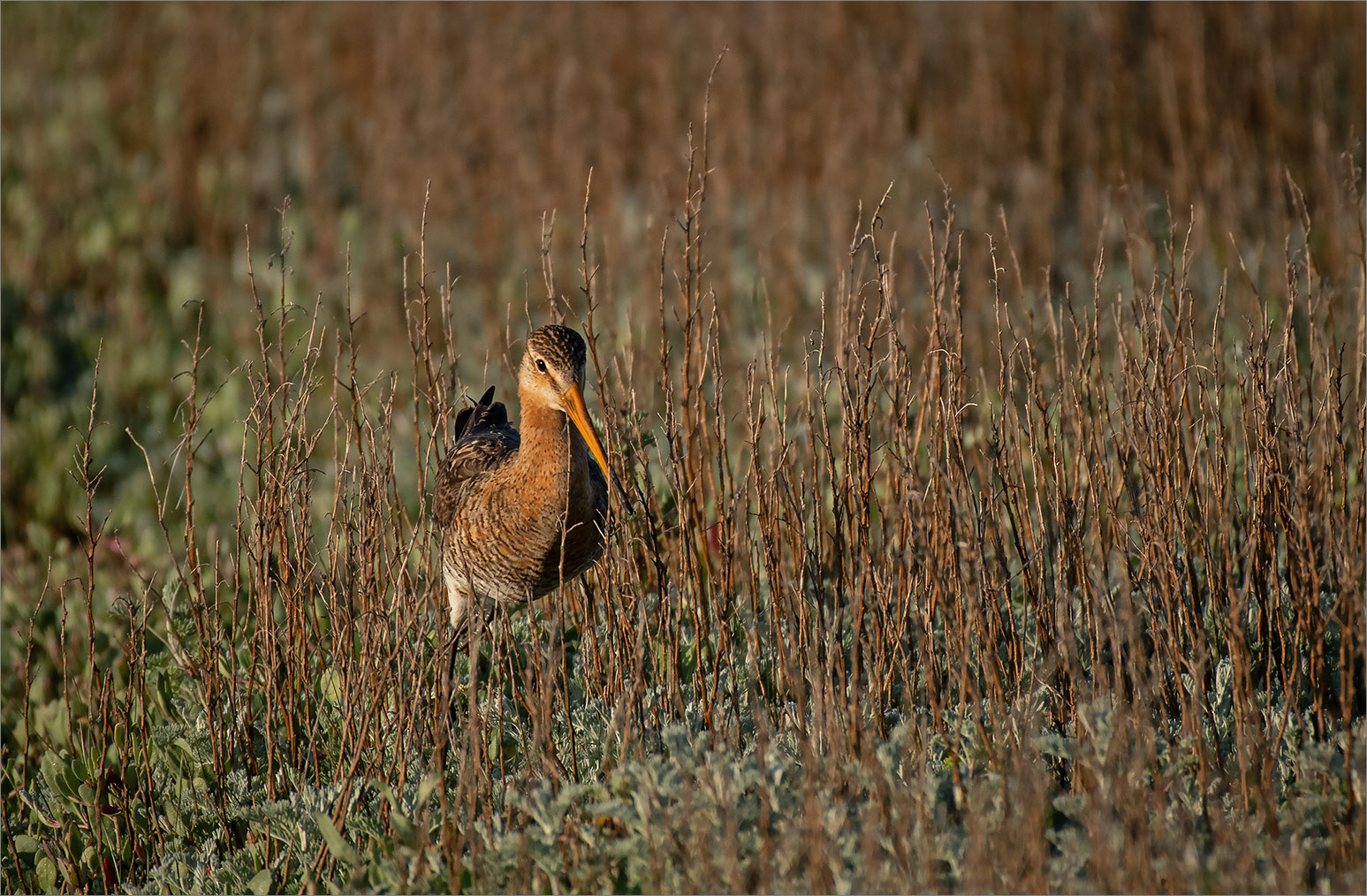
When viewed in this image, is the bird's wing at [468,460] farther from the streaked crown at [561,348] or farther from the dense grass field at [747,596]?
the streaked crown at [561,348]

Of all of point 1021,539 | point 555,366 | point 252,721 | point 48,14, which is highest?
point 48,14

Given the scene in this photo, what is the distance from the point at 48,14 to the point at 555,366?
9.97 m

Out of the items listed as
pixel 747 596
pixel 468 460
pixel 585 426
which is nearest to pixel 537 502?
pixel 585 426

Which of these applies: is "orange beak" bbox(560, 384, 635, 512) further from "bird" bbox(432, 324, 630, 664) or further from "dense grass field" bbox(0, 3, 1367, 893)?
"dense grass field" bbox(0, 3, 1367, 893)

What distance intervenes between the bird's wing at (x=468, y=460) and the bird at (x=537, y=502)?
3cm

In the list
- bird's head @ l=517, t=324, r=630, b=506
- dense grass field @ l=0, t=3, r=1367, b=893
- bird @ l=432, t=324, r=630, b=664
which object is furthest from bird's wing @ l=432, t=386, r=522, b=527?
bird's head @ l=517, t=324, r=630, b=506

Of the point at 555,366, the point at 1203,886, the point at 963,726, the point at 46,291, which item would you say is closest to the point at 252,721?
the point at 555,366

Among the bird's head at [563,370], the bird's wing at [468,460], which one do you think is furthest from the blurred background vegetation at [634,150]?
the bird's head at [563,370]

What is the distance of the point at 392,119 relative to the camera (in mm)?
8211

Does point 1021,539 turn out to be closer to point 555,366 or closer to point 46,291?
point 555,366

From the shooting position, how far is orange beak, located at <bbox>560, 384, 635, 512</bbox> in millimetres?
2955

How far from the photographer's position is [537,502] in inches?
132

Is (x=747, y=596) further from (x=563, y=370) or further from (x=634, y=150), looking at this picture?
(x=634, y=150)

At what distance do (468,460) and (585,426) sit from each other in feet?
2.80
